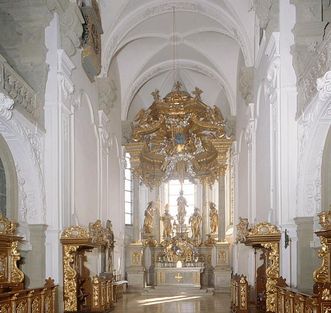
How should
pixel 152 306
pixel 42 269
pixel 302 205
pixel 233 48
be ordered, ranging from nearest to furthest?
1. pixel 302 205
2. pixel 42 269
3. pixel 152 306
4. pixel 233 48

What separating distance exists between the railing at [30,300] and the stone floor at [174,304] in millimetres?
4708

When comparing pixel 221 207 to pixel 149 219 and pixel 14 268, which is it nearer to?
pixel 149 219

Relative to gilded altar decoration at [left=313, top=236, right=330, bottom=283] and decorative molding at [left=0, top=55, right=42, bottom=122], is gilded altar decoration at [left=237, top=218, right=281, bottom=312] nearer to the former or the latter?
gilded altar decoration at [left=313, top=236, right=330, bottom=283]

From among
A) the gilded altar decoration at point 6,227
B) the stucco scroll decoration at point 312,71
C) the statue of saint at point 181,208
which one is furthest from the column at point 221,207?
the gilded altar decoration at point 6,227

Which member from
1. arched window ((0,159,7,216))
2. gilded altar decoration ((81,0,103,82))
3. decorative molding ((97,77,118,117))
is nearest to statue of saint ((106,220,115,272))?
decorative molding ((97,77,118,117))

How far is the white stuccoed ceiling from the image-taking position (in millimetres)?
18766

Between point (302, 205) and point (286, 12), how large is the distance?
3.80m

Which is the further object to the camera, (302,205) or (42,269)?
(42,269)

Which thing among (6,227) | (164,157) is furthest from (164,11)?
(6,227)

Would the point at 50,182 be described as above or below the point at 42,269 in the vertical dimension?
above

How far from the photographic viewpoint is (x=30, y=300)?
1045cm

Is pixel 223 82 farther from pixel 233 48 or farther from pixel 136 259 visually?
pixel 136 259

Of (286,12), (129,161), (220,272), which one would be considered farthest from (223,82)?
(286,12)

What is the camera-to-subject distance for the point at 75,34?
14.2 metres
